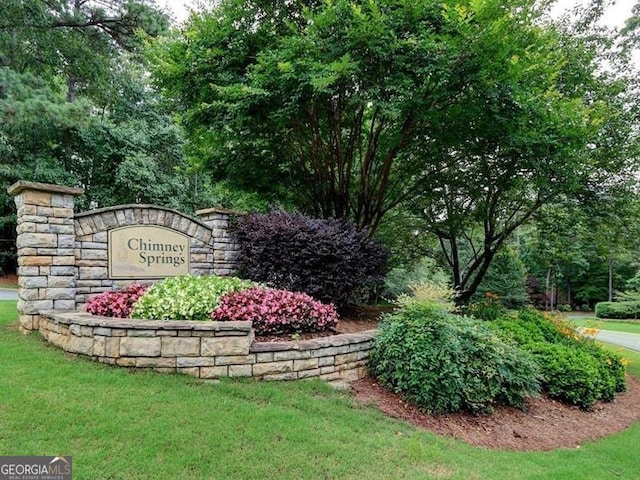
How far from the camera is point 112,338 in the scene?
381 cm

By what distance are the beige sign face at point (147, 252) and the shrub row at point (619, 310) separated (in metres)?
24.5

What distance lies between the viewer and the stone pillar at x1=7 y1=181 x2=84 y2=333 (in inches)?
192

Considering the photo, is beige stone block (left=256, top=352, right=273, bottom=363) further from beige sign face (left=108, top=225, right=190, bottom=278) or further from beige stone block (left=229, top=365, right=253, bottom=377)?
beige sign face (left=108, top=225, right=190, bottom=278)

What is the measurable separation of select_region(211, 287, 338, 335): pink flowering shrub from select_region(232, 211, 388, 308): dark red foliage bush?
924 millimetres

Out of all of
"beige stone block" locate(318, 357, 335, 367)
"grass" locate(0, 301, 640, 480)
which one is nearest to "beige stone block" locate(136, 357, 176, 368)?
"grass" locate(0, 301, 640, 480)

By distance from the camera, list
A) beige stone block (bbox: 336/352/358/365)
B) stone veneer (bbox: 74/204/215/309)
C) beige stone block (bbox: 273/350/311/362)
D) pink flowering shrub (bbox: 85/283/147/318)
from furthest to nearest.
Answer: stone veneer (bbox: 74/204/215/309), pink flowering shrub (bbox: 85/283/147/318), beige stone block (bbox: 336/352/358/365), beige stone block (bbox: 273/350/311/362)

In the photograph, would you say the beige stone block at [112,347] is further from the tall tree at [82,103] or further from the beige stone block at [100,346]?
the tall tree at [82,103]

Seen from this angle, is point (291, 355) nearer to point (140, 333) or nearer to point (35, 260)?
point (140, 333)

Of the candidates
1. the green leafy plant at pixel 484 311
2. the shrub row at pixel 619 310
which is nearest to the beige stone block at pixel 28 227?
the green leafy plant at pixel 484 311

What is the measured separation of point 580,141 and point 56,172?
1699 centimetres

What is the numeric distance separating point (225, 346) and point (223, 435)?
1.06 metres

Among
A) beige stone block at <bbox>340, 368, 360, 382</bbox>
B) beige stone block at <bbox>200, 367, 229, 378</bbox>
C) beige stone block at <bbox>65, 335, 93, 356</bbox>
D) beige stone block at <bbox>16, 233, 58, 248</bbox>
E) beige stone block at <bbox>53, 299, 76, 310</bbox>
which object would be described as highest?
beige stone block at <bbox>16, 233, 58, 248</bbox>

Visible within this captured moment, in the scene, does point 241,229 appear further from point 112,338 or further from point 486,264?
point 486,264

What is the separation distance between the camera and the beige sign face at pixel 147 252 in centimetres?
562
